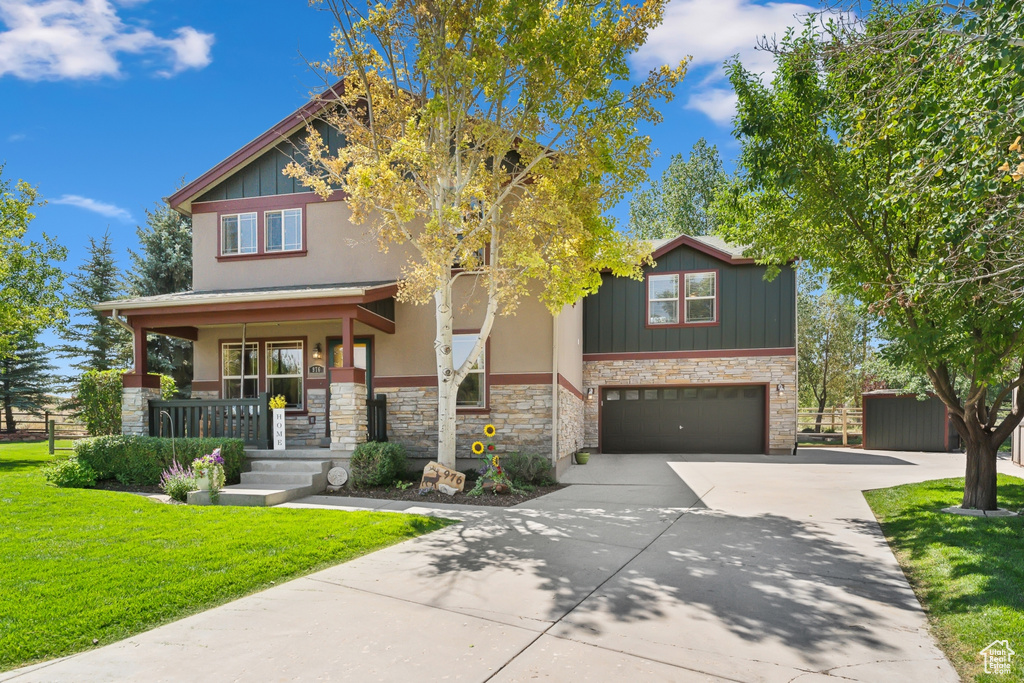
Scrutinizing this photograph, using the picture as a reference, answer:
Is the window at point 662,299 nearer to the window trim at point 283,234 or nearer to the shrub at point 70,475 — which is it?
the window trim at point 283,234

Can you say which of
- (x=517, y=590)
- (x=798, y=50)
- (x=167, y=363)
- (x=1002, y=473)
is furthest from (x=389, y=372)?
(x=167, y=363)

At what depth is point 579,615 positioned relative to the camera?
15.1 ft

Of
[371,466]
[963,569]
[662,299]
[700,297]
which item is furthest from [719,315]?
[963,569]

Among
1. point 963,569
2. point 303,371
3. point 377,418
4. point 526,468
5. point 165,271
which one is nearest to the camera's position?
point 963,569

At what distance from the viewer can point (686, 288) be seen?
56.6 ft

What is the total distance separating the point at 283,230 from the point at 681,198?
21.5 m

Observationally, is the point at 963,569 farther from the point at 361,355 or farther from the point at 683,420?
the point at 683,420

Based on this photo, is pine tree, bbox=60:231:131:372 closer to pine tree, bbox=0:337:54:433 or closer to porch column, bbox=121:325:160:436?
pine tree, bbox=0:337:54:433

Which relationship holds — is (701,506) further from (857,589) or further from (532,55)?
(532,55)

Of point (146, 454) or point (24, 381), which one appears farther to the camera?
point (24, 381)

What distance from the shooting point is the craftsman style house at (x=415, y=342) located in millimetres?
11641

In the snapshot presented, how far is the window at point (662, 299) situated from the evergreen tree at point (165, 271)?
16741 millimetres

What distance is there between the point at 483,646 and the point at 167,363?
22.2 m

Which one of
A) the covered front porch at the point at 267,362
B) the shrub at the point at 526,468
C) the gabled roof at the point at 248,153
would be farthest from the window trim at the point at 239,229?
the shrub at the point at 526,468
